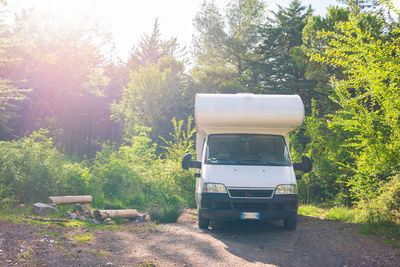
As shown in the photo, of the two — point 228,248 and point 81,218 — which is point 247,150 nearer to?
point 228,248

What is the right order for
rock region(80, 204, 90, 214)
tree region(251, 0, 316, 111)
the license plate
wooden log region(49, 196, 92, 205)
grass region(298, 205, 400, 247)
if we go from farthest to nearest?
tree region(251, 0, 316, 111) < rock region(80, 204, 90, 214) < wooden log region(49, 196, 92, 205) < the license plate < grass region(298, 205, 400, 247)

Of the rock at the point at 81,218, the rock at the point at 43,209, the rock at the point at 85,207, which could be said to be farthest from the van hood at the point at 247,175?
the rock at the point at 43,209

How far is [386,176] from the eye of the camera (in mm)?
8414

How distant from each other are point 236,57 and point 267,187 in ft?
87.6

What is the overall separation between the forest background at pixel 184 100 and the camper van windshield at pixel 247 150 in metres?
1.82

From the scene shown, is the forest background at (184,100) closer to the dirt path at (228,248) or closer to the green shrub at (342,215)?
the green shrub at (342,215)

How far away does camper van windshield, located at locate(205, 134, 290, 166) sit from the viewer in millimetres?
8086

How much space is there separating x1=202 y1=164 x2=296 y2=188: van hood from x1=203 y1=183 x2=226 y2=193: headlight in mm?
77

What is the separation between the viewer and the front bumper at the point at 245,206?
23.9 ft

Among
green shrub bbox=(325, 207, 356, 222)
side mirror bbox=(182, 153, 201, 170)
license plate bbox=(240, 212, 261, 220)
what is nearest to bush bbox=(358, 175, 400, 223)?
green shrub bbox=(325, 207, 356, 222)

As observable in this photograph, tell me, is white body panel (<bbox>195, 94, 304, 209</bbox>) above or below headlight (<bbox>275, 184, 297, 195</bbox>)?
above

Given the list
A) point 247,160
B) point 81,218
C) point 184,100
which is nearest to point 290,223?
point 247,160

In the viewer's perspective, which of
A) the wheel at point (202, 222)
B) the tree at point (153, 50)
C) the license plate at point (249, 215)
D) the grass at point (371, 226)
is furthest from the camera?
the tree at point (153, 50)

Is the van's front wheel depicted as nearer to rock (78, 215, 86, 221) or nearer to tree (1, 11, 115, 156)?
rock (78, 215, 86, 221)
